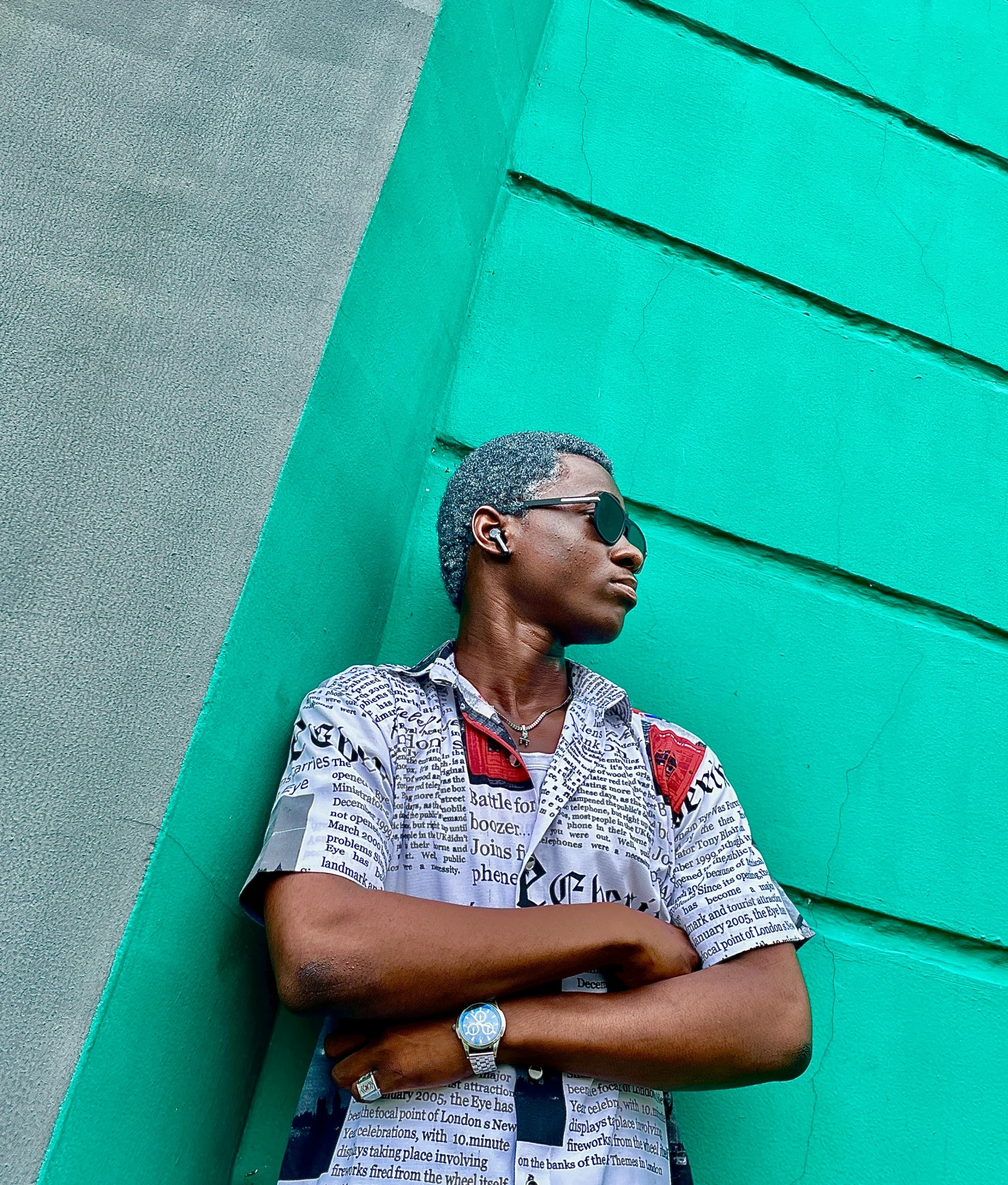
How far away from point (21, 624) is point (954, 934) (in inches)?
79.8

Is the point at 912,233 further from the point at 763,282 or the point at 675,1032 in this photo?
the point at 675,1032

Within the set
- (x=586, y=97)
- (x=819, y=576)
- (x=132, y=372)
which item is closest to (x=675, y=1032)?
(x=132, y=372)

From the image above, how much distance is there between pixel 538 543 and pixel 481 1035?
90cm

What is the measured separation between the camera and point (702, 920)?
5.15 ft

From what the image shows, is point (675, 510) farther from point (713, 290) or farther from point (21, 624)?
point (21, 624)

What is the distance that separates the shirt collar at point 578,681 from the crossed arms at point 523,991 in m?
0.47

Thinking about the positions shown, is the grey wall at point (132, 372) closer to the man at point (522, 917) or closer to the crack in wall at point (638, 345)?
the man at point (522, 917)

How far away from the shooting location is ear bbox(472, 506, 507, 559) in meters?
1.97

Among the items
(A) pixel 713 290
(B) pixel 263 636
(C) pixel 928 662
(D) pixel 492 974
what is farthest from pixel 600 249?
(D) pixel 492 974

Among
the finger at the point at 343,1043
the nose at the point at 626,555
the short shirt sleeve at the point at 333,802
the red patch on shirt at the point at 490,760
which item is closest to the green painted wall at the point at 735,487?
the short shirt sleeve at the point at 333,802

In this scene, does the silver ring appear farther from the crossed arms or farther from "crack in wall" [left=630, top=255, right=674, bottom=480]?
"crack in wall" [left=630, top=255, right=674, bottom=480]

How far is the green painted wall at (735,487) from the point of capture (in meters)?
1.68

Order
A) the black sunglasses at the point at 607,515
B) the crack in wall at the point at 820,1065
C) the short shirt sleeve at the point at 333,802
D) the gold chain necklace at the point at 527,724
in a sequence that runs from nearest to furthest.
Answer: the short shirt sleeve at the point at 333,802 → the gold chain necklace at the point at 527,724 → the black sunglasses at the point at 607,515 → the crack in wall at the point at 820,1065

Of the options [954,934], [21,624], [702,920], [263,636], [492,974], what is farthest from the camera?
[954,934]
